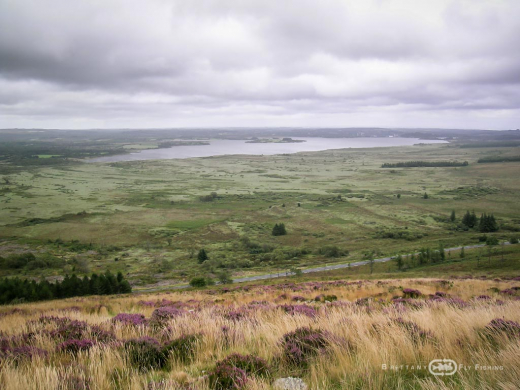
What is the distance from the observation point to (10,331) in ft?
21.6

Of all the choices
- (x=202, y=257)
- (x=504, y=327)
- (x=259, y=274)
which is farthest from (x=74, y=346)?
(x=202, y=257)

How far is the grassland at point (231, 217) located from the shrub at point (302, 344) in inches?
1824

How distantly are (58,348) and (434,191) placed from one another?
144060 mm

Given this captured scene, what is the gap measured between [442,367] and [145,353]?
422 centimetres

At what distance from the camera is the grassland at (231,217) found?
62.2 m

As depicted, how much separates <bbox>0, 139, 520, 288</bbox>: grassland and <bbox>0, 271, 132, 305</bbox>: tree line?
12370 mm

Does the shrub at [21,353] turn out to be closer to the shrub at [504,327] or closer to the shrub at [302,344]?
the shrub at [302,344]

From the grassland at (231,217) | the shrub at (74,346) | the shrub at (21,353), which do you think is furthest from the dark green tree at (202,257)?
the shrub at (21,353)

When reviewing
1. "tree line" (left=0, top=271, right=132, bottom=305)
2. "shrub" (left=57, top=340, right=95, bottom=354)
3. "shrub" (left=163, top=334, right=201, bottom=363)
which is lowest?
"tree line" (left=0, top=271, right=132, bottom=305)

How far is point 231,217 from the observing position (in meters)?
93.1

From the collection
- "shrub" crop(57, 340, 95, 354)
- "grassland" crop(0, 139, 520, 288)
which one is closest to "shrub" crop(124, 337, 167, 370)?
"shrub" crop(57, 340, 95, 354)

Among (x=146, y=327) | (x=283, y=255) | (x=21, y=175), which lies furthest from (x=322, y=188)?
(x=21, y=175)

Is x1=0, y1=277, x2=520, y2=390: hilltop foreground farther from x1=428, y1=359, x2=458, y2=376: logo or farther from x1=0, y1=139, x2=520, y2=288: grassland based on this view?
x1=0, y1=139, x2=520, y2=288: grassland

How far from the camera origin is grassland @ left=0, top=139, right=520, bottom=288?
6225 cm
